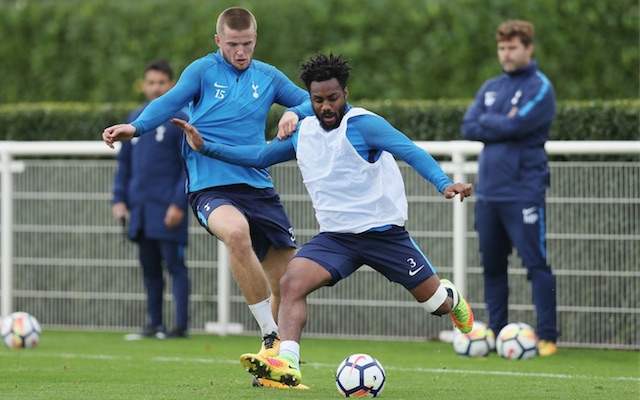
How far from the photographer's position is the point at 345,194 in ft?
26.4

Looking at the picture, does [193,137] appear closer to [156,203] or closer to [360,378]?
[360,378]

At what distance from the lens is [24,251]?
13789 mm

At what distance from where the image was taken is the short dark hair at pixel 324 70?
7.89m

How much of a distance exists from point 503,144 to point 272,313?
2.75 metres

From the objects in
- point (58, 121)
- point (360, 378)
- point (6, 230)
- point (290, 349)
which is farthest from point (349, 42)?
point (360, 378)

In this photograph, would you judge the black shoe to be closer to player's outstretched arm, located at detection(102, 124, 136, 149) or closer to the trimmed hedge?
the trimmed hedge

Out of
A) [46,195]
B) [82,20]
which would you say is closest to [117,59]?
[82,20]

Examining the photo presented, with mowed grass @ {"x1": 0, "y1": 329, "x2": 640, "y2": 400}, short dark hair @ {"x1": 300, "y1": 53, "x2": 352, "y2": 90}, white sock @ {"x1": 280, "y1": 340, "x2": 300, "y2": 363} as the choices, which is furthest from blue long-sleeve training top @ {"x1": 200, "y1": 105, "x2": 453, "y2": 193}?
mowed grass @ {"x1": 0, "y1": 329, "x2": 640, "y2": 400}

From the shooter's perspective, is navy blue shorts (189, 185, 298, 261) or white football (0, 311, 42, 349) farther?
white football (0, 311, 42, 349)

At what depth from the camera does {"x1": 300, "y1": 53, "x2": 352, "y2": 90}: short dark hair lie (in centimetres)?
789

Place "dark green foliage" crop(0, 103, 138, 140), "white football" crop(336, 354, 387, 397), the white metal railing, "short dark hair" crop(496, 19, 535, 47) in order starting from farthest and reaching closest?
"dark green foliage" crop(0, 103, 138, 140), the white metal railing, "short dark hair" crop(496, 19, 535, 47), "white football" crop(336, 354, 387, 397)

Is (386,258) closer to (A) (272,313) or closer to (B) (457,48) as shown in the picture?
(A) (272,313)

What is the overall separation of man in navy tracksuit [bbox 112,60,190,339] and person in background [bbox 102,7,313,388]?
3.34 metres

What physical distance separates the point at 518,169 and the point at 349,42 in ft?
19.8
